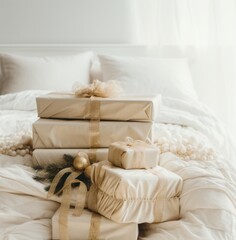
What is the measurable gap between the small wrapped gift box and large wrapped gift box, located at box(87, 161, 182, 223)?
2 centimetres

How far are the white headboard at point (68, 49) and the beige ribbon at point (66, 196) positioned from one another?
6.48ft

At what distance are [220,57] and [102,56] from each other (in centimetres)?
81

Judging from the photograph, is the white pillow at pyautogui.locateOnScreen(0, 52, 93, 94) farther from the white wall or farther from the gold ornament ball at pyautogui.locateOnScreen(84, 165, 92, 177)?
the gold ornament ball at pyautogui.locateOnScreen(84, 165, 92, 177)

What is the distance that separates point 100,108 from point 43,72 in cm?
144

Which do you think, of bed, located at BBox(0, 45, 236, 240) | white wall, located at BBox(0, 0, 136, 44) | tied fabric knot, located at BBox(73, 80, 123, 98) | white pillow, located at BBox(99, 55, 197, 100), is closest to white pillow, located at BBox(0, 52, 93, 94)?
white pillow, located at BBox(99, 55, 197, 100)

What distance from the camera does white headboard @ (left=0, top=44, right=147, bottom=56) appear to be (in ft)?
10.4

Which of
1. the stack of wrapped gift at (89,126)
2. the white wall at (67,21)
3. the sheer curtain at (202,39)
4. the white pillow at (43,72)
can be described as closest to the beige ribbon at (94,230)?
the stack of wrapped gift at (89,126)

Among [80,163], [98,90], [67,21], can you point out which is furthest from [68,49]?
[80,163]

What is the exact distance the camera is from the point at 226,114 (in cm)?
318

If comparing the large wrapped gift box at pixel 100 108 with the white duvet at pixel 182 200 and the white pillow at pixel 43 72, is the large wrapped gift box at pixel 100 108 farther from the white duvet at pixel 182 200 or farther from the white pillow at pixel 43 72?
the white pillow at pixel 43 72

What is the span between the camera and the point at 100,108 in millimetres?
1484

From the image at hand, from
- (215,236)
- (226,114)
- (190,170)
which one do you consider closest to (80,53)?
(226,114)

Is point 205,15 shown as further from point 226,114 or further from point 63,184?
point 63,184

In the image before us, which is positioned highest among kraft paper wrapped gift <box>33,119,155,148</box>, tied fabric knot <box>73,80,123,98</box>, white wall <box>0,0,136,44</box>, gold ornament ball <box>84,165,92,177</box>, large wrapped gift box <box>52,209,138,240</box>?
white wall <box>0,0,136,44</box>
